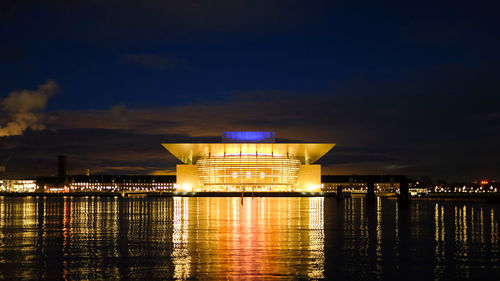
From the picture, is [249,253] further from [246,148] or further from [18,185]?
[18,185]

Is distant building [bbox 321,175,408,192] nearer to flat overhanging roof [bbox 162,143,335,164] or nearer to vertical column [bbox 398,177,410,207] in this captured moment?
flat overhanging roof [bbox 162,143,335,164]

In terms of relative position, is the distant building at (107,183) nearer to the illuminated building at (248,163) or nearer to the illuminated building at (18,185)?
the illuminated building at (18,185)

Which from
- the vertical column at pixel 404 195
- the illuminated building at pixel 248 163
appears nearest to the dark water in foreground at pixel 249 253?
the vertical column at pixel 404 195

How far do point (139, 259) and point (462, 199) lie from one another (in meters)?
52.8

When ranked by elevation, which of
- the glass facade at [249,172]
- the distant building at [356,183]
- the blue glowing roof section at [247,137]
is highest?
the blue glowing roof section at [247,137]

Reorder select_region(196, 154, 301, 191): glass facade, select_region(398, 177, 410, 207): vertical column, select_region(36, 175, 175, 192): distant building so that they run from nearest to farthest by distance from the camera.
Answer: select_region(398, 177, 410, 207): vertical column, select_region(196, 154, 301, 191): glass facade, select_region(36, 175, 175, 192): distant building

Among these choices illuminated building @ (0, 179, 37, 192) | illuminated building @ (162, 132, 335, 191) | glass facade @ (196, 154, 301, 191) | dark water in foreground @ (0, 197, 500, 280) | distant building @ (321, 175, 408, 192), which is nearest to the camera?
dark water in foreground @ (0, 197, 500, 280)

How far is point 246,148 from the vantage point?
98.0 metres

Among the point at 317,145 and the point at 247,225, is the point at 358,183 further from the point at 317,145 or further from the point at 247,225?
the point at 247,225

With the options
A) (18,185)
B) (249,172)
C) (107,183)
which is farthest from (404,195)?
(18,185)

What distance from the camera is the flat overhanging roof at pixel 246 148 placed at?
9625 centimetres

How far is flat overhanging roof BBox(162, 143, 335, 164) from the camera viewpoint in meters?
96.2

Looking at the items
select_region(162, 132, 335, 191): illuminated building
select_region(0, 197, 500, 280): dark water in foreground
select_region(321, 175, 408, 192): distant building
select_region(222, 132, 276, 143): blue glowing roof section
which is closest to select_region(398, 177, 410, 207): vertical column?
select_region(0, 197, 500, 280): dark water in foreground

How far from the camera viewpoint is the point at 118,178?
136m
